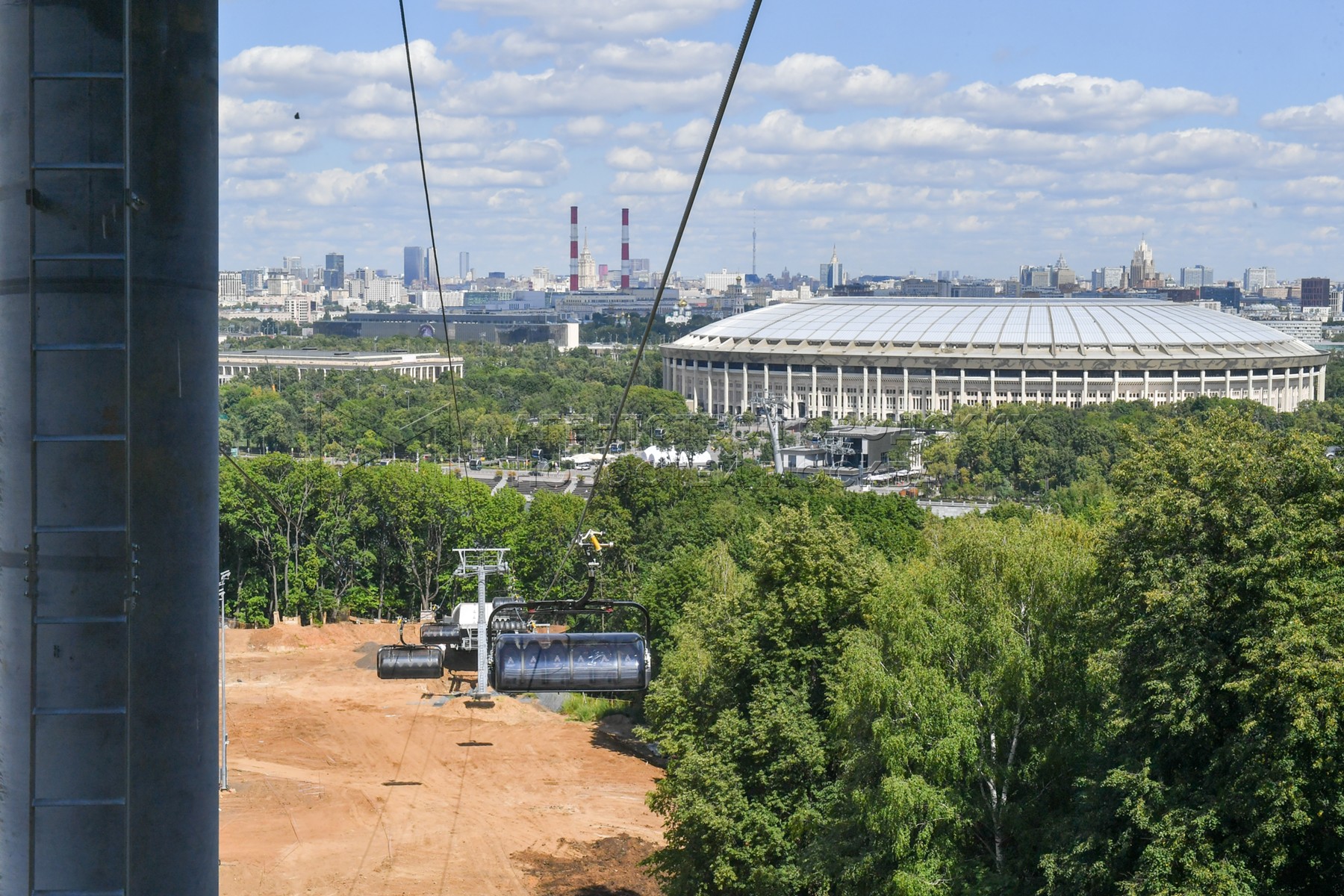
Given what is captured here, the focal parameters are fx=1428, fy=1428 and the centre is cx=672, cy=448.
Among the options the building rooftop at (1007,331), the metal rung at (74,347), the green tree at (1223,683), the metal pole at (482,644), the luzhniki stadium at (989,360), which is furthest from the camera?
the building rooftop at (1007,331)

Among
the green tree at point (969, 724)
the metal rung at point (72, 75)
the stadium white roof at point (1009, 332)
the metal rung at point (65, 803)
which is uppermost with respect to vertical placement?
the stadium white roof at point (1009, 332)

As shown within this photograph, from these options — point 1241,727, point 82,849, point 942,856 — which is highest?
point 82,849

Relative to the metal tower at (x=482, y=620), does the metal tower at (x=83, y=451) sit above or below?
above

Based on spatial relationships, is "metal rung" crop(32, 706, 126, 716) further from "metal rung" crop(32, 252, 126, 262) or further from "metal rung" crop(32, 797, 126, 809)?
"metal rung" crop(32, 252, 126, 262)

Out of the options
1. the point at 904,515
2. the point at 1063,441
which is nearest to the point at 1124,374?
the point at 1063,441

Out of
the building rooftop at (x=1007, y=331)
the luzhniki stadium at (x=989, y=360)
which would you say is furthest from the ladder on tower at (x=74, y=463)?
the building rooftop at (x=1007, y=331)

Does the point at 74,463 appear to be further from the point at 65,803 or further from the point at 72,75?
the point at 72,75

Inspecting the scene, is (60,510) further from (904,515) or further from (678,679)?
(904,515)

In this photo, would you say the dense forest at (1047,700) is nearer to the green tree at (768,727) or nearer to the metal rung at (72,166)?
the green tree at (768,727)
